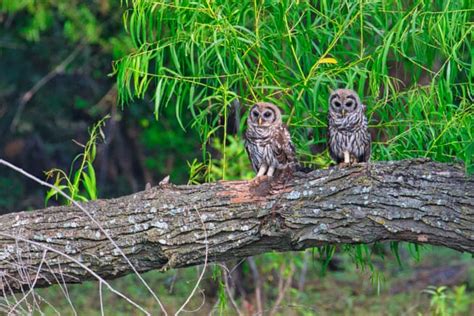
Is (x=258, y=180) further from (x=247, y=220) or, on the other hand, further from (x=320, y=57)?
(x=320, y=57)

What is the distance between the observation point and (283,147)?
5688mm

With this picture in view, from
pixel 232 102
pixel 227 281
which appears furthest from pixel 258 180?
pixel 227 281

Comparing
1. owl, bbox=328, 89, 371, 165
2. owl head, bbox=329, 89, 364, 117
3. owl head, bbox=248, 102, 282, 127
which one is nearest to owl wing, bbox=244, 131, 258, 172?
owl head, bbox=248, 102, 282, 127

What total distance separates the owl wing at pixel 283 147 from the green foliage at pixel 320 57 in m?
0.13

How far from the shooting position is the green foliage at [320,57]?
17.1 feet

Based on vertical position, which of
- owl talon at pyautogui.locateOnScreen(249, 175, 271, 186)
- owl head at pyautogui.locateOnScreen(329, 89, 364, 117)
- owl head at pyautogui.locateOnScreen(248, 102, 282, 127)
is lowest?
owl talon at pyautogui.locateOnScreen(249, 175, 271, 186)

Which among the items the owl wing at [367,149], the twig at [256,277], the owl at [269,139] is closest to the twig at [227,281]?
the owl at [269,139]

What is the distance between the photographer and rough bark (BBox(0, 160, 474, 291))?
4.88m

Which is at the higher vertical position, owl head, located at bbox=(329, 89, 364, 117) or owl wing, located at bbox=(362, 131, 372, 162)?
owl head, located at bbox=(329, 89, 364, 117)

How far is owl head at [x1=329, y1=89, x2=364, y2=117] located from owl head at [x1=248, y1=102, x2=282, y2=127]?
0.32 metres

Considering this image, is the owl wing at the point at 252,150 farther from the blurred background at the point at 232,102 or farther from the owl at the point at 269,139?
the blurred background at the point at 232,102

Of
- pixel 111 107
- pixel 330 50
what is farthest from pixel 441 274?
pixel 330 50

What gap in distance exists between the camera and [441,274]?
10.5m

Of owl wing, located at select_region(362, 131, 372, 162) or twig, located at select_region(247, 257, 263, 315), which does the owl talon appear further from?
twig, located at select_region(247, 257, 263, 315)
